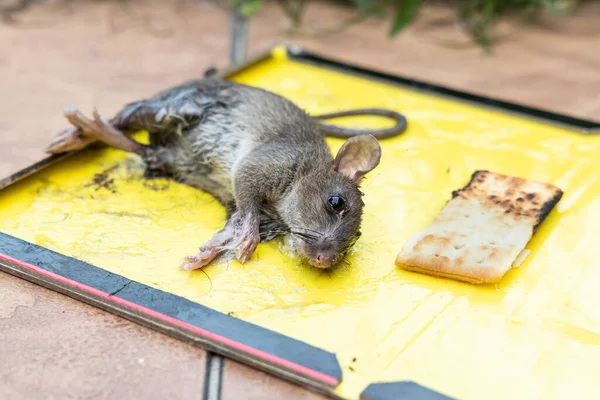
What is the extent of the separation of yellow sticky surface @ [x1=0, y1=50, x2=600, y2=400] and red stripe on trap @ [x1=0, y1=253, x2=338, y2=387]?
4.2 inches

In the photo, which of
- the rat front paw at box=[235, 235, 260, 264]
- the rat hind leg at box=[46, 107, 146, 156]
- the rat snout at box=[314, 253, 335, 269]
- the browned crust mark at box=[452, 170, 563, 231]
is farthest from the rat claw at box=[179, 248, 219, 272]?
the browned crust mark at box=[452, 170, 563, 231]

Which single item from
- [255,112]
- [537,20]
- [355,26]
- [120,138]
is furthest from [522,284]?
[537,20]

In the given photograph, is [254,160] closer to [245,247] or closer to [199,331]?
[245,247]

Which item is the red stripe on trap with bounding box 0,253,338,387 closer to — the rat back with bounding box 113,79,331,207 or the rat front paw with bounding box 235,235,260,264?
the rat front paw with bounding box 235,235,260,264

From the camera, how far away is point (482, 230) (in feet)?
10.3

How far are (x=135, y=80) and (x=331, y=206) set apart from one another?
8.85 ft

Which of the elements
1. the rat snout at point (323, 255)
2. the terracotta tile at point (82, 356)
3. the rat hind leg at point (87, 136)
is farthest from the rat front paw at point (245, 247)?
the rat hind leg at point (87, 136)

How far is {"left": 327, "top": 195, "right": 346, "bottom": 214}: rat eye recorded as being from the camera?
2.85 metres

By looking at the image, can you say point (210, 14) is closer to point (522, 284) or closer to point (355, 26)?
point (355, 26)

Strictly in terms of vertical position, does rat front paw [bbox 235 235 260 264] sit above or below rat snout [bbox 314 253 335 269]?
below

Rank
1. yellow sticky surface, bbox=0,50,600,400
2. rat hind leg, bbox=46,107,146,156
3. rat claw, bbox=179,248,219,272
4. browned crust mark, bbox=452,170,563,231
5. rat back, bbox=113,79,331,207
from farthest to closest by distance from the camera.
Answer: rat hind leg, bbox=46,107,146,156 < rat back, bbox=113,79,331,207 < browned crust mark, bbox=452,170,563,231 < rat claw, bbox=179,248,219,272 < yellow sticky surface, bbox=0,50,600,400

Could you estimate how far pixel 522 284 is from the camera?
113 inches

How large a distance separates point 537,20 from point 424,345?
517 centimetres

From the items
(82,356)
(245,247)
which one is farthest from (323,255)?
(82,356)
